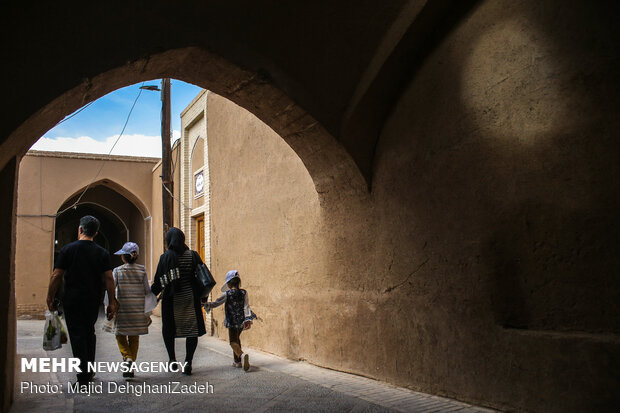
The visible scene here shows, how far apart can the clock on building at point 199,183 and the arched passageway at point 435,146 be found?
6879 mm

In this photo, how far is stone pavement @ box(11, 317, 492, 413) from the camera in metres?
3.70

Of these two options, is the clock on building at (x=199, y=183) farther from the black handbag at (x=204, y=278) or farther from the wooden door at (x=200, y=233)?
the black handbag at (x=204, y=278)

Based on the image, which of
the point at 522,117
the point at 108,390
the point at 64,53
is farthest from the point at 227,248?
the point at 522,117

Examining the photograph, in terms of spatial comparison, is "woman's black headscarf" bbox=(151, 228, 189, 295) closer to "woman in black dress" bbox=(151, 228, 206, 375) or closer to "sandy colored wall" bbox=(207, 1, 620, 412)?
"woman in black dress" bbox=(151, 228, 206, 375)

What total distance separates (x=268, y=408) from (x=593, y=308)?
2386mm

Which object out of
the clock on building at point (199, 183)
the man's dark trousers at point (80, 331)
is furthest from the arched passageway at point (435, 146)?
the clock on building at point (199, 183)

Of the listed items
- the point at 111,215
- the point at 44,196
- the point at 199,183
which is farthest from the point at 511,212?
the point at 111,215

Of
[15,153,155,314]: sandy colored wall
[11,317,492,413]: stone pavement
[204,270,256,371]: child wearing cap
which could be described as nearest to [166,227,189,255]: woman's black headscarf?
[204,270,256,371]: child wearing cap

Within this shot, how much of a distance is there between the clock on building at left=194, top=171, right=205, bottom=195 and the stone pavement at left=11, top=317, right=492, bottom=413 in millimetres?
6439

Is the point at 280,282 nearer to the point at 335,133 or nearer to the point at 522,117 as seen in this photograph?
the point at 335,133

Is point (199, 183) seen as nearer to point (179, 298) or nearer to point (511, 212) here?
point (179, 298)

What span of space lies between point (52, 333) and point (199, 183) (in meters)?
7.97

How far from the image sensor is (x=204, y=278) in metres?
5.43

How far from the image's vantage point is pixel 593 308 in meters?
2.94
